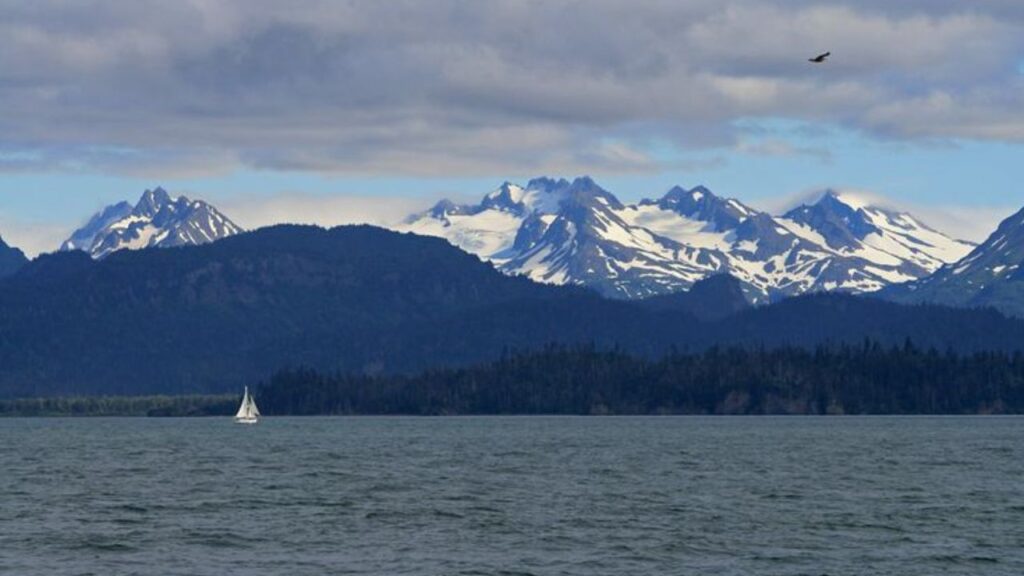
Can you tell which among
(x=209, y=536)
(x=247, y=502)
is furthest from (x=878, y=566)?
(x=247, y=502)

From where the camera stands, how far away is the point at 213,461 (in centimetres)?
19750

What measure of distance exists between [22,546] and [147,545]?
6597 millimetres

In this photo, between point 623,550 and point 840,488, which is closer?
point 623,550

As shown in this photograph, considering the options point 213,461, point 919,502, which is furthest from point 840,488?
point 213,461

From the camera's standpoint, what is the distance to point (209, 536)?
347 feet

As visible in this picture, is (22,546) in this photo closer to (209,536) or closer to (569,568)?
(209,536)

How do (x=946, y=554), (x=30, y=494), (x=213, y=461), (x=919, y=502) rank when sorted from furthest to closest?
1. (x=213, y=461)
2. (x=30, y=494)
3. (x=919, y=502)
4. (x=946, y=554)

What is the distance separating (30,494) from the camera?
139m

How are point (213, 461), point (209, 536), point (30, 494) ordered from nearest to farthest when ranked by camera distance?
point (209, 536) < point (30, 494) < point (213, 461)

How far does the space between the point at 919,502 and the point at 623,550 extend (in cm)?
3682

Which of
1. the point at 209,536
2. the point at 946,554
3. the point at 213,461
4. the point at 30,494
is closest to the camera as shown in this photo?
the point at 946,554

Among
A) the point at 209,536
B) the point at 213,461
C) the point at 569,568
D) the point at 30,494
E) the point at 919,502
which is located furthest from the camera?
the point at 213,461

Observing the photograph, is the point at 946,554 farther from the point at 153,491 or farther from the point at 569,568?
the point at 153,491

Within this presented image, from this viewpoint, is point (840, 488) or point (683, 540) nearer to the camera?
point (683, 540)
